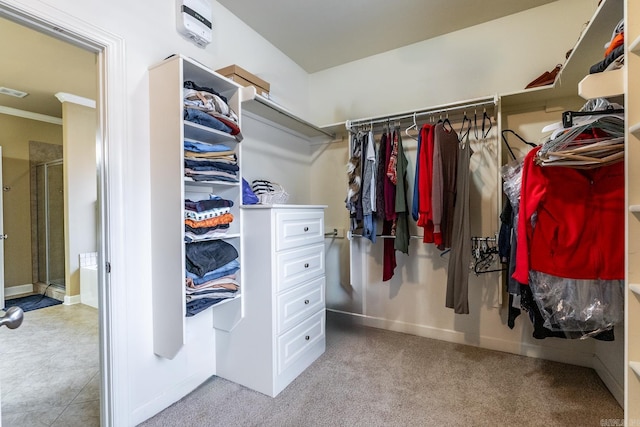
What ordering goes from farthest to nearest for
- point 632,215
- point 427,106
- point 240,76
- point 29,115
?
point 29,115 < point 427,106 < point 240,76 < point 632,215

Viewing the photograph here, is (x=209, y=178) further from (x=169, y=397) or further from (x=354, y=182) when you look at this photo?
(x=169, y=397)

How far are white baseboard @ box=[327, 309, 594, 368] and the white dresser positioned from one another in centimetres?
98

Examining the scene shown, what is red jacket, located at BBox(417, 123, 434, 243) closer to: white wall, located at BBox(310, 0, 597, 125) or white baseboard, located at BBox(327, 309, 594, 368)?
white wall, located at BBox(310, 0, 597, 125)

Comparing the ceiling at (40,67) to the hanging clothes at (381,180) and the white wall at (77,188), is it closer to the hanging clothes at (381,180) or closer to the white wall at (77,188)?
the white wall at (77,188)

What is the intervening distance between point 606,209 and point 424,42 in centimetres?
203

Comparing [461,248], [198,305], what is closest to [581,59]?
[461,248]

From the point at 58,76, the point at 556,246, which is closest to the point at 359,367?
the point at 556,246

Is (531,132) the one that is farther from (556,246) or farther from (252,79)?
(252,79)

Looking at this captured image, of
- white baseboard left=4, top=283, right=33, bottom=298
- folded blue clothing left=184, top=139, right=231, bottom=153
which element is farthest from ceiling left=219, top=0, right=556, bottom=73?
white baseboard left=4, top=283, right=33, bottom=298

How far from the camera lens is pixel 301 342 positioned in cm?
203

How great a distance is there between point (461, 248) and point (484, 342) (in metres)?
0.97

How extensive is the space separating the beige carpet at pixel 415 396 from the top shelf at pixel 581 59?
195 centimetres

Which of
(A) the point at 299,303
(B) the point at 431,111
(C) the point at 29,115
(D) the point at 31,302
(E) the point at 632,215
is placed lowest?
(D) the point at 31,302

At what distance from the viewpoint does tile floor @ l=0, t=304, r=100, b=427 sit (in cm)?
162
